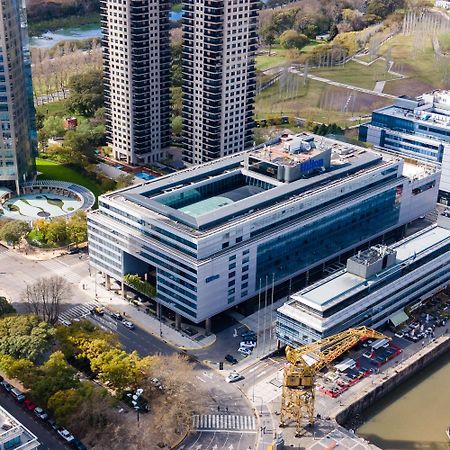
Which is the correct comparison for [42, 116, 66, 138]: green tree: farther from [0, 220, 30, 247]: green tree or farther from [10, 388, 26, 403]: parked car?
[10, 388, 26, 403]: parked car

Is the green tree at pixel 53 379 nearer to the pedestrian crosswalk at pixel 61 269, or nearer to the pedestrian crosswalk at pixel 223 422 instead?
the pedestrian crosswalk at pixel 223 422

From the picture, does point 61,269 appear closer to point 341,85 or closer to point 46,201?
point 46,201

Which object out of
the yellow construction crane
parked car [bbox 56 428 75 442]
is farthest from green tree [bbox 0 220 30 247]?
the yellow construction crane

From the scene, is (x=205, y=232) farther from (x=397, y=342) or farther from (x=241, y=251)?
(x=397, y=342)

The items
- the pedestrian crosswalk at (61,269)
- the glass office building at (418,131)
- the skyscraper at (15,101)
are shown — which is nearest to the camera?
the pedestrian crosswalk at (61,269)

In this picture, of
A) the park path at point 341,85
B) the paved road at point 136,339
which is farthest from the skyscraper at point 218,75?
the park path at point 341,85

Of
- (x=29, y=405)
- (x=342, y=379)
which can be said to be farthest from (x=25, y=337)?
(x=342, y=379)
